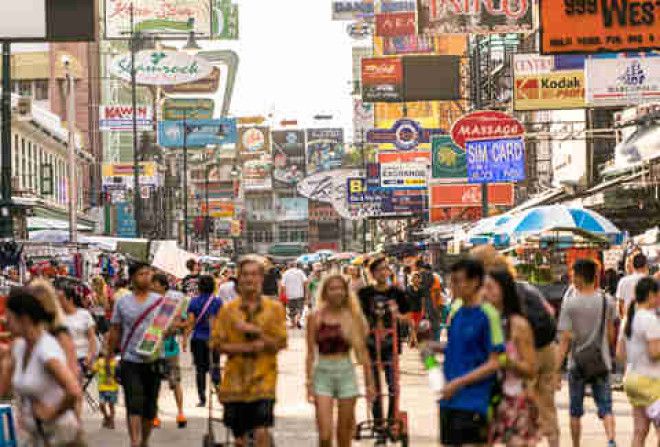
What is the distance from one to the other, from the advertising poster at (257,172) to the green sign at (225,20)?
58.5 meters

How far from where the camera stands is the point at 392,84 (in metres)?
51.5

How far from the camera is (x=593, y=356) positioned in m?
12.5

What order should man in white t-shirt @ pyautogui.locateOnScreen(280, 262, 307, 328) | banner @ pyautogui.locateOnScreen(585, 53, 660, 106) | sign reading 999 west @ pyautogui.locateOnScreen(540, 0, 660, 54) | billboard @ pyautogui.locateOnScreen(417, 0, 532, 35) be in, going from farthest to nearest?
1. man in white t-shirt @ pyautogui.locateOnScreen(280, 262, 307, 328)
2. billboard @ pyautogui.locateOnScreen(417, 0, 532, 35)
3. banner @ pyautogui.locateOnScreen(585, 53, 660, 106)
4. sign reading 999 west @ pyautogui.locateOnScreen(540, 0, 660, 54)

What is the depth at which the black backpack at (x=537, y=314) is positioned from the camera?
10992 mm

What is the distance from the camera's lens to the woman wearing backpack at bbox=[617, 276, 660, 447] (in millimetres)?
11297

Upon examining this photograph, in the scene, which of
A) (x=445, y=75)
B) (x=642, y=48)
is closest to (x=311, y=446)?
(x=642, y=48)

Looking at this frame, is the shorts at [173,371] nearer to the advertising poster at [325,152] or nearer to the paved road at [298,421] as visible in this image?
the paved road at [298,421]

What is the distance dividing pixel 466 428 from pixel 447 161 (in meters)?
36.4

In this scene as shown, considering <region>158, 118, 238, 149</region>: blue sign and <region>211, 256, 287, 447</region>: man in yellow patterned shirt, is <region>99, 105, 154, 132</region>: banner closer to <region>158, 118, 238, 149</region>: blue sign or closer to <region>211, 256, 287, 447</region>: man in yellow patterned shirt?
<region>158, 118, 238, 149</region>: blue sign

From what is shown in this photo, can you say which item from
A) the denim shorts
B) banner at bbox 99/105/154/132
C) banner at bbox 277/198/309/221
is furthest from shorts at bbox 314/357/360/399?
banner at bbox 277/198/309/221

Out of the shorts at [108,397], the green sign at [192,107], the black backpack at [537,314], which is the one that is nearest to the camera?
the black backpack at [537,314]

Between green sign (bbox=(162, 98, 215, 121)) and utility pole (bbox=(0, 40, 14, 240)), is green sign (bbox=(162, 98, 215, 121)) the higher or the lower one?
the higher one

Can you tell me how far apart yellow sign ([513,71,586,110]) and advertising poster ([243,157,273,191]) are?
118 metres

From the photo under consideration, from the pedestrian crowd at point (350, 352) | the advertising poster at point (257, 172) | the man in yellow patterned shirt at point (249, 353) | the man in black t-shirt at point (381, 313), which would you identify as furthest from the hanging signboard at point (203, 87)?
the man in yellow patterned shirt at point (249, 353)
